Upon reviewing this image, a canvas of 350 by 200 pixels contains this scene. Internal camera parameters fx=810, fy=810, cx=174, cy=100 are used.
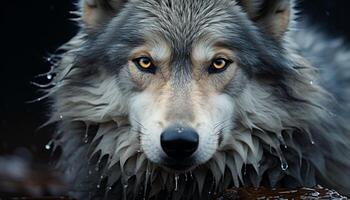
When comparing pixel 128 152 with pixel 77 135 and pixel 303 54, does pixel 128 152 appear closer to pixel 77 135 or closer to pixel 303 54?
pixel 77 135

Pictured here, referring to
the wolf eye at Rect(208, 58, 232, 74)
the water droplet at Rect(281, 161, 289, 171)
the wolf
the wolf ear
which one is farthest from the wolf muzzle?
the wolf ear

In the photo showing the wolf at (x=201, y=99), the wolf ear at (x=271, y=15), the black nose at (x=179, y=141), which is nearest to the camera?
the black nose at (x=179, y=141)

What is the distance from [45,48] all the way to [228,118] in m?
4.98

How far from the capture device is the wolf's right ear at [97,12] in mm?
4895

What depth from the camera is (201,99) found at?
437 cm

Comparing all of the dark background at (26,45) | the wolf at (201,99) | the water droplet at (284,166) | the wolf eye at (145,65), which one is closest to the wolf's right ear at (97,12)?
the wolf at (201,99)

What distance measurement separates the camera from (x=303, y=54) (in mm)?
5000

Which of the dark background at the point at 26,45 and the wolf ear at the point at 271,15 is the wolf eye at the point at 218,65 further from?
the dark background at the point at 26,45

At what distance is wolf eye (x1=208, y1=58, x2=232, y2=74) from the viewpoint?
452cm

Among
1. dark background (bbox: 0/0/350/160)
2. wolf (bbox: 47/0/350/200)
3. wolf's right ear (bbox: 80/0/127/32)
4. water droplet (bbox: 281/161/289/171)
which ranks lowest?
dark background (bbox: 0/0/350/160)

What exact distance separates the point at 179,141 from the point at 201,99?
1.18ft

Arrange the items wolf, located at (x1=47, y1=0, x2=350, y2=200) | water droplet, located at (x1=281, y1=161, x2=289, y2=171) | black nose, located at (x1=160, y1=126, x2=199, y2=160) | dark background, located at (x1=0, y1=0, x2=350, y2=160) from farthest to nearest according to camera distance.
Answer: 1. dark background, located at (x1=0, y1=0, x2=350, y2=160)
2. water droplet, located at (x1=281, y1=161, x2=289, y2=171)
3. wolf, located at (x1=47, y1=0, x2=350, y2=200)
4. black nose, located at (x1=160, y1=126, x2=199, y2=160)

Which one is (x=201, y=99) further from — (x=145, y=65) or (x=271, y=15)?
(x=271, y=15)

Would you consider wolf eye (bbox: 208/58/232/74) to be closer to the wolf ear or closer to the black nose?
the wolf ear
